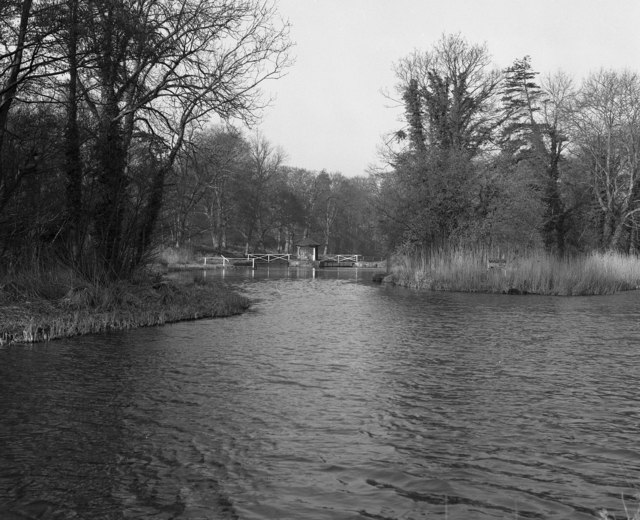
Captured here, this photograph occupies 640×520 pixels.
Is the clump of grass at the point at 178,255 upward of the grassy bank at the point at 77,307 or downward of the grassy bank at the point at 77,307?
upward

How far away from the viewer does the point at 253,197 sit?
219ft

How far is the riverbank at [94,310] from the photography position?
10.9 metres

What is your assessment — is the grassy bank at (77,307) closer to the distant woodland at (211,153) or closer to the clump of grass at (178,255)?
the distant woodland at (211,153)

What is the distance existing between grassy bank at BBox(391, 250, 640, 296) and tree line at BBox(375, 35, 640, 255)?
331 cm

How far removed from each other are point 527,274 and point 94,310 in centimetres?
1782

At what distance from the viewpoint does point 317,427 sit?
5.96 metres

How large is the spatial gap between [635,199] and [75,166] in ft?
122

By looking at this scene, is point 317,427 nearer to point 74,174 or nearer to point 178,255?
point 74,174

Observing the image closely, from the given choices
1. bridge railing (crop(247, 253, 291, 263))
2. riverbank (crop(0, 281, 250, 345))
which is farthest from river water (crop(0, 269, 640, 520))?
bridge railing (crop(247, 253, 291, 263))

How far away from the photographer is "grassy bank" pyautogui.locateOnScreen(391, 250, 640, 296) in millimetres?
23641

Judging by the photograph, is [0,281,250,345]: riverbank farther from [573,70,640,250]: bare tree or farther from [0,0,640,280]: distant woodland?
[573,70,640,250]: bare tree

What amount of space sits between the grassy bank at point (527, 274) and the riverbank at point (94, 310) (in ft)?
41.4

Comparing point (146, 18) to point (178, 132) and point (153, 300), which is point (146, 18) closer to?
point (178, 132)

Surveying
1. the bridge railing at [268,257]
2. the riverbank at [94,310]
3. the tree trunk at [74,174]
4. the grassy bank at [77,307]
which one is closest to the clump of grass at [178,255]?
the bridge railing at [268,257]
